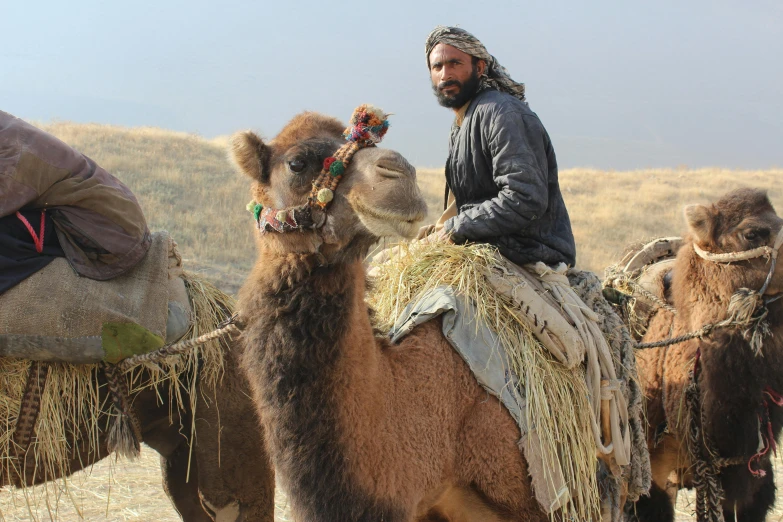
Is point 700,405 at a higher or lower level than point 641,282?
lower

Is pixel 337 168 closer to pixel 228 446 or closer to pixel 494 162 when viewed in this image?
pixel 494 162

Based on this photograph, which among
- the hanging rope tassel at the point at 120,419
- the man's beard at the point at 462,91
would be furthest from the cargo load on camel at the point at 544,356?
the hanging rope tassel at the point at 120,419

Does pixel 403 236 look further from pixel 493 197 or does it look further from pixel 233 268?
pixel 233 268

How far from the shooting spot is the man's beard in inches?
166

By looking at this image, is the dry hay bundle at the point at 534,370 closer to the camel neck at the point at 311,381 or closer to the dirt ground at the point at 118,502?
the camel neck at the point at 311,381

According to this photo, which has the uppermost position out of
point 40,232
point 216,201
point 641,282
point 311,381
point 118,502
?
Result: point 40,232

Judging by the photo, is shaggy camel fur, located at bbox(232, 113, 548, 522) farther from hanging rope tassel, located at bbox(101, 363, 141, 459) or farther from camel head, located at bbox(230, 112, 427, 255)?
hanging rope tassel, located at bbox(101, 363, 141, 459)

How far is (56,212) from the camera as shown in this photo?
3785 millimetres

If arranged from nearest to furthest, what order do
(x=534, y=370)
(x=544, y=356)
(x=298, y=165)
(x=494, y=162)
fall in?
(x=298, y=165) → (x=534, y=370) → (x=544, y=356) → (x=494, y=162)

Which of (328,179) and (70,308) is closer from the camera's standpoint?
(328,179)

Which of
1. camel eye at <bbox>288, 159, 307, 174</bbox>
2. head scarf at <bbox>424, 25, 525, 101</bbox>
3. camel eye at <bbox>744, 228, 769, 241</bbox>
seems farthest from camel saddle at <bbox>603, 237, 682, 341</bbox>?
camel eye at <bbox>288, 159, 307, 174</bbox>

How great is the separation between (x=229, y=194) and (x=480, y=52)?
21.4 metres

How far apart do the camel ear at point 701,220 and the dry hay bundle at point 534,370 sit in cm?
Result: 185

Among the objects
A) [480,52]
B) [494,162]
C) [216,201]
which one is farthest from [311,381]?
[216,201]
